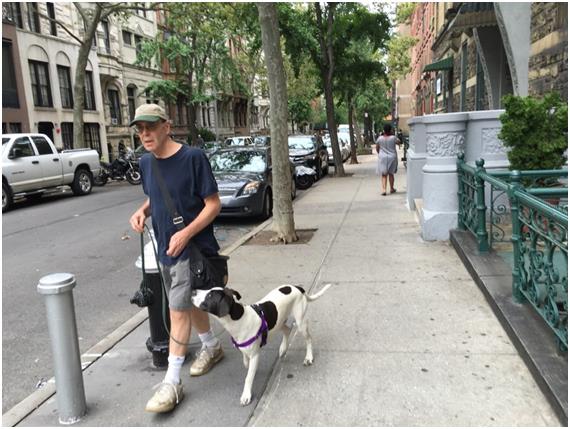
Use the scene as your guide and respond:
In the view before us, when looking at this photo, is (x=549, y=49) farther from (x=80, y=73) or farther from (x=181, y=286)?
(x=80, y=73)

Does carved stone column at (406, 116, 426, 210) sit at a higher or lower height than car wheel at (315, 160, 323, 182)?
higher

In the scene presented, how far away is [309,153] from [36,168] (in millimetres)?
8777

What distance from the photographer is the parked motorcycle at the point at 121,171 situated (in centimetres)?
→ 2034

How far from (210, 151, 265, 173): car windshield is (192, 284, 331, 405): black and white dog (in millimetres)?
7774

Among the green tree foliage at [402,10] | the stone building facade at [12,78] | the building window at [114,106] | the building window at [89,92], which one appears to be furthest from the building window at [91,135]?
the green tree foliage at [402,10]

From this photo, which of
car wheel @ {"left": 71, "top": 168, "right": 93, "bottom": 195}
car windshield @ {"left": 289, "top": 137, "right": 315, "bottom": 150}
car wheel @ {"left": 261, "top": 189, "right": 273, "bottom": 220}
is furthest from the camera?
car windshield @ {"left": 289, "top": 137, "right": 315, "bottom": 150}

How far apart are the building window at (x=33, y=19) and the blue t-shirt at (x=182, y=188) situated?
2798 centimetres

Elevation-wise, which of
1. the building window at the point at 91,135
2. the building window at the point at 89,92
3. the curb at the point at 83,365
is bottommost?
the curb at the point at 83,365

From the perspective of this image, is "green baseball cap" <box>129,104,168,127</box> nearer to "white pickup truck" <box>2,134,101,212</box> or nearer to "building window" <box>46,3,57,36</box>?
"white pickup truck" <box>2,134,101,212</box>

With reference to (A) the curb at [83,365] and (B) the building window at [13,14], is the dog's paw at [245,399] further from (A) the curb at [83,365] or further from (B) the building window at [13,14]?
(B) the building window at [13,14]

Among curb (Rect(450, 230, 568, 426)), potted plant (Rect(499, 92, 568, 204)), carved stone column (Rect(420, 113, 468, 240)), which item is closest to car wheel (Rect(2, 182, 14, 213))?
carved stone column (Rect(420, 113, 468, 240))

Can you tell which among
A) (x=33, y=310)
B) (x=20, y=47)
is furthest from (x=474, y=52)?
(x=20, y=47)

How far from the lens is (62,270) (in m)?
7.31

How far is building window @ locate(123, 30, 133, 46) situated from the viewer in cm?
3599
